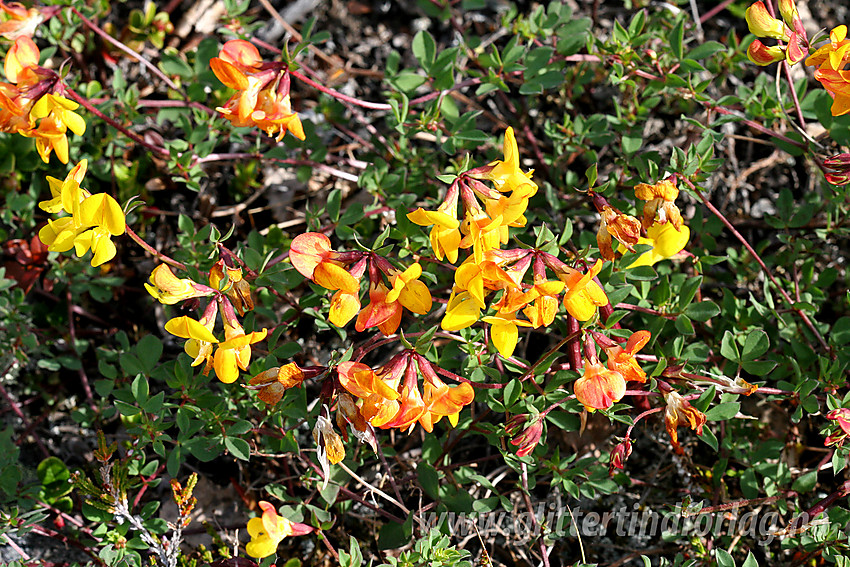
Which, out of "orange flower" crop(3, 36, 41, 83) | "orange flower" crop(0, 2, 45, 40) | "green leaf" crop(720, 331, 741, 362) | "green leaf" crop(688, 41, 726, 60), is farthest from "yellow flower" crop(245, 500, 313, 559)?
"green leaf" crop(688, 41, 726, 60)

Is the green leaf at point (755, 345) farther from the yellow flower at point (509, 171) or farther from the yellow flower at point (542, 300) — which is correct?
the yellow flower at point (509, 171)

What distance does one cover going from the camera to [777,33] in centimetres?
265

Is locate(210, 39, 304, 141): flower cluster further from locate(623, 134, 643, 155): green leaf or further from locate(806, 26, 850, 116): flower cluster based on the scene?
locate(806, 26, 850, 116): flower cluster

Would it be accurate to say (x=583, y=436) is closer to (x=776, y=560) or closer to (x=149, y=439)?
(x=776, y=560)

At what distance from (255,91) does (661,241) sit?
1681 millimetres

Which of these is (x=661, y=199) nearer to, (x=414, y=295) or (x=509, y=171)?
(x=509, y=171)

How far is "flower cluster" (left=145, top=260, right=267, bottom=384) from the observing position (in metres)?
2.37

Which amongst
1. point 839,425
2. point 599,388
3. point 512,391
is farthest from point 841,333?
point 512,391

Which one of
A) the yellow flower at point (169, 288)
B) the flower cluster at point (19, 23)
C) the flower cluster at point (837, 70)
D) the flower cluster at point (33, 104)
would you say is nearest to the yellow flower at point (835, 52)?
the flower cluster at point (837, 70)

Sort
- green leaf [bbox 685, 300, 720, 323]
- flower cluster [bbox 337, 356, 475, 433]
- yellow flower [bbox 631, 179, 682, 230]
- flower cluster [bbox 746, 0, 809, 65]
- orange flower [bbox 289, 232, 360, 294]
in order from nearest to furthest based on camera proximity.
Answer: flower cluster [bbox 337, 356, 475, 433], orange flower [bbox 289, 232, 360, 294], yellow flower [bbox 631, 179, 682, 230], flower cluster [bbox 746, 0, 809, 65], green leaf [bbox 685, 300, 720, 323]

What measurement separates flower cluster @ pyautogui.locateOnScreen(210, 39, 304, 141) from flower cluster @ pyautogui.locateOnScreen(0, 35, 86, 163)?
64cm

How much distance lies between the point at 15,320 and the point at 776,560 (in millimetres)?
3852

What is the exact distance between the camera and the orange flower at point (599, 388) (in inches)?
89.0

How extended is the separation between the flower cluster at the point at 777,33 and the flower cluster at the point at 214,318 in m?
2.20
